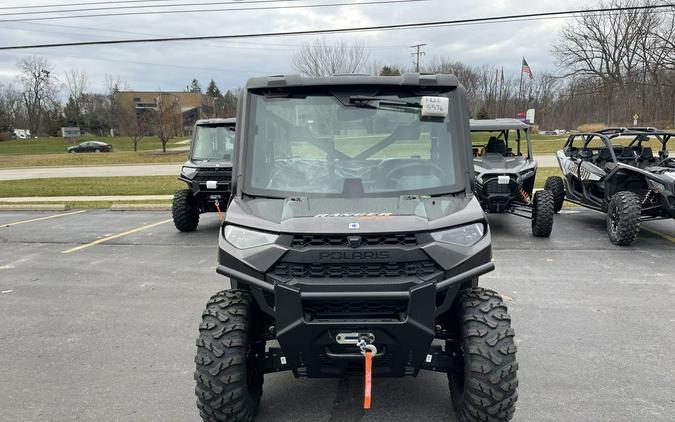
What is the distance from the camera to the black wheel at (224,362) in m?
2.86

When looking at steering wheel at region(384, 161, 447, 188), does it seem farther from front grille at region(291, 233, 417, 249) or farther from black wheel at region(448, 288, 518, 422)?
black wheel at region(448, 288, 518, 422)

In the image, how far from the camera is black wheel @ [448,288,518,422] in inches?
110

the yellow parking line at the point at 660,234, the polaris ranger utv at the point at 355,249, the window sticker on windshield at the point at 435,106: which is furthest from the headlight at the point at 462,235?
the yellow parking line at the point at 660,234

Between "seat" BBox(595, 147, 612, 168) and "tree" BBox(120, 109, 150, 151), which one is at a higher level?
"tree" BBox(120, 109, 150, 151)

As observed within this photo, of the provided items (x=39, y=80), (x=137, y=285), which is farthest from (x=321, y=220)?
(x=39, y=80)

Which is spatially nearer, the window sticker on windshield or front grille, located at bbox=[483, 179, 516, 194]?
the window sticker on windshield

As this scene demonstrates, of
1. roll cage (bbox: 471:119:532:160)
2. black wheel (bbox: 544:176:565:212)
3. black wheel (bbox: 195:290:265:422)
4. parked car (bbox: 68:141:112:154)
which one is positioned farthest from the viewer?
parked car (bbox: 68:141:112:154)

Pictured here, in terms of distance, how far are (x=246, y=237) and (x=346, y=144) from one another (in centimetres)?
94

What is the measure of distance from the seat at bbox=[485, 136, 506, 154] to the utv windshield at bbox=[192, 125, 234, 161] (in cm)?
510

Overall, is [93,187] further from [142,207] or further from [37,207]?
[142,207]

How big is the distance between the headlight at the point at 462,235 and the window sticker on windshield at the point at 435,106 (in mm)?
791

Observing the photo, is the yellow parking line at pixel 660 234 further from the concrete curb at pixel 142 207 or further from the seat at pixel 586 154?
the concrete curb at pixel 142 207

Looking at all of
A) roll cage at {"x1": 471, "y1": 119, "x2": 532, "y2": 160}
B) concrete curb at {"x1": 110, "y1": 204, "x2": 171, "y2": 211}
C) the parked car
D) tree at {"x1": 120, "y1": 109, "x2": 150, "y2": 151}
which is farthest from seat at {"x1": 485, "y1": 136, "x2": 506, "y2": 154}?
the parked car

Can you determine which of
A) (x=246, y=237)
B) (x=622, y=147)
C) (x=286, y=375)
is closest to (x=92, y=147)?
(x=622, y=147)
